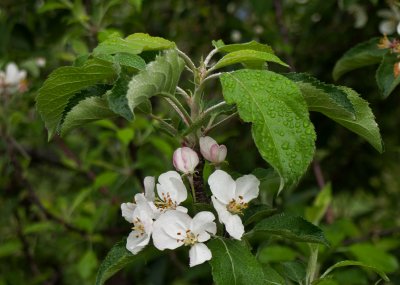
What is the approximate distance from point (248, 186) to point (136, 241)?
224mm

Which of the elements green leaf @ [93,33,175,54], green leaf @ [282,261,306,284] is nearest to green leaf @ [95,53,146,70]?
green leaf @ [93,33,175,54]

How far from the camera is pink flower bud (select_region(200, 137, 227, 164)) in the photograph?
1118 mm

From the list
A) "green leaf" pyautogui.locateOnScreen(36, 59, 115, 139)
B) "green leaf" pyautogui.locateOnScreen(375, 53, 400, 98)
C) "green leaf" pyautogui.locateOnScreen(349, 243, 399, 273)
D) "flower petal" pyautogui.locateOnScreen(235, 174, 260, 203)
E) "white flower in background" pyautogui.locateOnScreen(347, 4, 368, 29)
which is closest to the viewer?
"green leaf" pyautogui.locateOnScreen(36, 59, 115, 139)

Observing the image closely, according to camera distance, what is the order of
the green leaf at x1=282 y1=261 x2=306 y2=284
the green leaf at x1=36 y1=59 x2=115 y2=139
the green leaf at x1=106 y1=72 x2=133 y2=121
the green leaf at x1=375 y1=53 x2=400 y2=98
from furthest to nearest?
the green leaf at x1=375 y1=53 x2=400 y2=98, the green leaf at x1=282 y1=261 x2=306 y2=284, the green leaf at x1=36 y1=59 x2=115 y2=139, the green leaf at x1=106 y1=72 x2=133 y2=121

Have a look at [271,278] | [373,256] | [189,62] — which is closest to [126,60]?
[189,62]

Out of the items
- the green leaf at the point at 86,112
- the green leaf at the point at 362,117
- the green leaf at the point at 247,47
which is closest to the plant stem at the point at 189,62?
the green leaf at the point at 247,47

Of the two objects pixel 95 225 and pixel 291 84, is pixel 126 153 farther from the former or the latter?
pixel 291 84

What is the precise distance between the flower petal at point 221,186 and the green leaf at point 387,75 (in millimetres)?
569

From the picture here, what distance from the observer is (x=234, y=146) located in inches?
127

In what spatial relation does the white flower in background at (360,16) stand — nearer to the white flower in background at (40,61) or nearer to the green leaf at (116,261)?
the white flower in background at (40,61)

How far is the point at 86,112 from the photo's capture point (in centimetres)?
110

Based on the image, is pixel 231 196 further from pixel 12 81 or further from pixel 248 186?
pixel 12 81

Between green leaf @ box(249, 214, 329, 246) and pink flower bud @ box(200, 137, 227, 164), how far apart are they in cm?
14

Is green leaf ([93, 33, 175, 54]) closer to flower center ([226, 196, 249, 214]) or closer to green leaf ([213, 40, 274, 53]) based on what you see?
green leaf ([213, 40, 274, 53])
